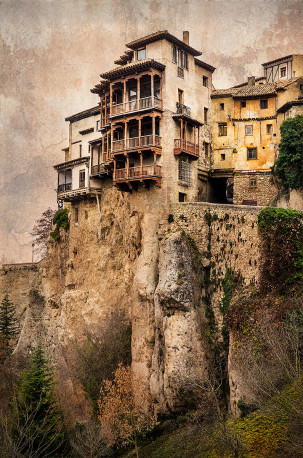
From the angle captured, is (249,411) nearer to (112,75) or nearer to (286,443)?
(286,443)

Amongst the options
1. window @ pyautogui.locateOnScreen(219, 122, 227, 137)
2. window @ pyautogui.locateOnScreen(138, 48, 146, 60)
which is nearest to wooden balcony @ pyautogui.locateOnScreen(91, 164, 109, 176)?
window @ pyautogui.locateOnScreen(138, 48, 146, 60)

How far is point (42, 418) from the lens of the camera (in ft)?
120

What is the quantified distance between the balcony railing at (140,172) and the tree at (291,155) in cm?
1052

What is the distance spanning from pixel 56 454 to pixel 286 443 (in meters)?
18.0

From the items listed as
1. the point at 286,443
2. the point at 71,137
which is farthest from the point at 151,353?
the point at 71,137

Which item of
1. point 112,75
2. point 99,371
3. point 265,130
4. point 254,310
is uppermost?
point 112,75

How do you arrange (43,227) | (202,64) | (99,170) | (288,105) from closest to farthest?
(288,105) < (202,64) < (99,170) < (43,227)

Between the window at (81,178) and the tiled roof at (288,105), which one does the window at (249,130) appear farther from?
the window at (81,178)

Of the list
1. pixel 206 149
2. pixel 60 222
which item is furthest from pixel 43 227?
pixel 206 149

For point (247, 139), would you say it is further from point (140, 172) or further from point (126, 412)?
point (126, 412)

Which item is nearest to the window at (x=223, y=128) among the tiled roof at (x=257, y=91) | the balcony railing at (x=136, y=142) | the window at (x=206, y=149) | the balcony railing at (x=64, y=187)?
the window at (x=206, y=149)

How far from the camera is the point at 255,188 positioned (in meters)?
49.2

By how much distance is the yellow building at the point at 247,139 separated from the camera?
161ft

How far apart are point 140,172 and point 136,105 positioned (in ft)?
19.0
